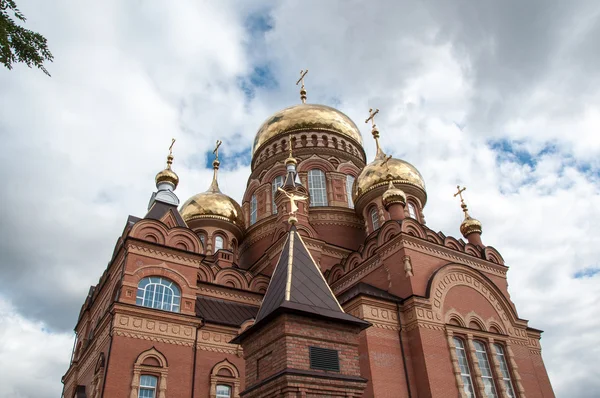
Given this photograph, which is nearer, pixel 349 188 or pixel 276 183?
pixel 349 188

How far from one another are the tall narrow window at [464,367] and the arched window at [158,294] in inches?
302

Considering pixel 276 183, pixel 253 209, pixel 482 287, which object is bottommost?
pixel 482 287

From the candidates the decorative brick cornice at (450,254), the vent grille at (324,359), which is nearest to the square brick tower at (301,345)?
the vent grille at (324,359)

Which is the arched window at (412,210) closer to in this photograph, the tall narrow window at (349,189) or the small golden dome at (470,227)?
the small golden dome at (470,227)

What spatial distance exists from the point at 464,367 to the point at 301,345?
318 inches

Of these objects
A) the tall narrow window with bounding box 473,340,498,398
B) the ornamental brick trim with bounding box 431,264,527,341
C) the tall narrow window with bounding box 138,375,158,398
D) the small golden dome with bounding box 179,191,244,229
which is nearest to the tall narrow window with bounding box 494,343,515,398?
the tall narrow window with bounding box 473,340,498,398

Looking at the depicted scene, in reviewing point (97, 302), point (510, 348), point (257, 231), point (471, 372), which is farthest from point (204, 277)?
point (510, 348)

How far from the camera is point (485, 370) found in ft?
43.6

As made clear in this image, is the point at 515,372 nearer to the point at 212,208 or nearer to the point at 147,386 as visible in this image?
the point at 147,386

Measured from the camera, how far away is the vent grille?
21.5 feet

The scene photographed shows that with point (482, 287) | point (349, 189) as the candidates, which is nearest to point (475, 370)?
point (482, 287)

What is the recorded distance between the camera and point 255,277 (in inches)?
648

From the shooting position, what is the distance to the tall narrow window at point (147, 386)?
37.2 ft

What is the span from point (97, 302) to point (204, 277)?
3.56 metres
